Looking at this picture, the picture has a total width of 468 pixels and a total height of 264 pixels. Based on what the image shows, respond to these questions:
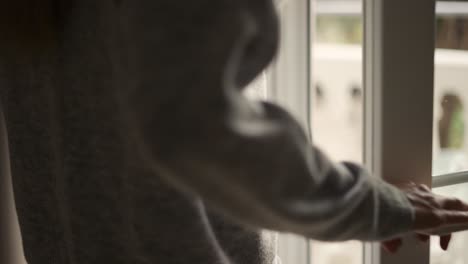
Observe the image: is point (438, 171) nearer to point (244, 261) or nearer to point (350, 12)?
point (350, 12)

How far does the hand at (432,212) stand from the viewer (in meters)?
0.52

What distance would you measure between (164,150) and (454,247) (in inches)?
26.9

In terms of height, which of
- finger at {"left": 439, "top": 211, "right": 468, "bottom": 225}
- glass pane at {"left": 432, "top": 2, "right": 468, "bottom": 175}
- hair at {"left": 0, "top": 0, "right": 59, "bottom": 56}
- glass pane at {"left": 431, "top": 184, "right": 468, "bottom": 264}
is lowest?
glass pane at {"left": 431, "top": 184, "right": 468, "bottom": 264}

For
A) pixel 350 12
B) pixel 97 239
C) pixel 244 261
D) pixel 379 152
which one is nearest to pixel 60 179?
pixel 97 239

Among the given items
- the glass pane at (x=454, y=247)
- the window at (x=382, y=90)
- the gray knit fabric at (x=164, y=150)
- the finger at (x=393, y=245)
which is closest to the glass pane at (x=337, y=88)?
the window at (x=382, y=90)

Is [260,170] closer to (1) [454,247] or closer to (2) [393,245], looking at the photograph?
(2) [393,245]

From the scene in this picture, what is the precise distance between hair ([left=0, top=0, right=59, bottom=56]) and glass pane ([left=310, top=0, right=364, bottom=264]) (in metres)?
0.49


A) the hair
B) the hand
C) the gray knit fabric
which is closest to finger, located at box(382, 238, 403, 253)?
the hand

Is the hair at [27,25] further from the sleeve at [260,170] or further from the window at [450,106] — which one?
the window at [450,106]

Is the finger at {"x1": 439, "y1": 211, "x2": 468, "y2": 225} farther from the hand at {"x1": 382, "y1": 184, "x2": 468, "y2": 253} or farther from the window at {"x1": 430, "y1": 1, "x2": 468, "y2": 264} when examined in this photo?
the window at {"x1": 430, "y1": 1, "x2": 468, "y2": 264}

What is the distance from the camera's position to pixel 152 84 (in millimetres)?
352

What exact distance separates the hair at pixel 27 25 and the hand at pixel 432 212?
363 mm

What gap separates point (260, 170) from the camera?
372 mm

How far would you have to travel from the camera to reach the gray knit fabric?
35 cm
